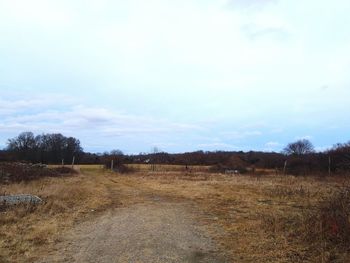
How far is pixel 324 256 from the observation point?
8.05m

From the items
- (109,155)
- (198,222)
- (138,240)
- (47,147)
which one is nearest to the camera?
(138,240)

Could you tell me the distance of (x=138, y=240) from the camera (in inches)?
402

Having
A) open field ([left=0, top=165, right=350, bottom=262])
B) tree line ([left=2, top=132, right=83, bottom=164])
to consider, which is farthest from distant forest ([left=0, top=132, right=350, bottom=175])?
open field ([left=0, top=165, right=350, bottom=262])

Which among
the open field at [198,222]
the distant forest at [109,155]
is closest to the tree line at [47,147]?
the distant forest at [109,155]

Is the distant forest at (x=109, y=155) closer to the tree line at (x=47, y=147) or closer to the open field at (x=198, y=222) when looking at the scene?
the tree line at (x=47, y=147)

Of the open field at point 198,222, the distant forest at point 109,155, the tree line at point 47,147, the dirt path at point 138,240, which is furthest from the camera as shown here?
the tree line at point 47,147

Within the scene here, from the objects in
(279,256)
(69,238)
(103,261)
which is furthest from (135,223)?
(279,256)

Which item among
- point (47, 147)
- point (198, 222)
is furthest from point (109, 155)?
point (198, 222)

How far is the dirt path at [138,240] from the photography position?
8.63 meters

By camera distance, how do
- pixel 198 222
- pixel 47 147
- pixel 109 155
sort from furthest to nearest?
pixel 47 147, pixel 109 155, pixel 198 222

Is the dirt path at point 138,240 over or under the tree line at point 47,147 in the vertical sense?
under

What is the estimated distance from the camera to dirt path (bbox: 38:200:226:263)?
8633 mm

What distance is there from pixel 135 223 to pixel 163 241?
287 centimetres

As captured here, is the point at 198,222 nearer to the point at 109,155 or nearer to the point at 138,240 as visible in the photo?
the point at 138,240
